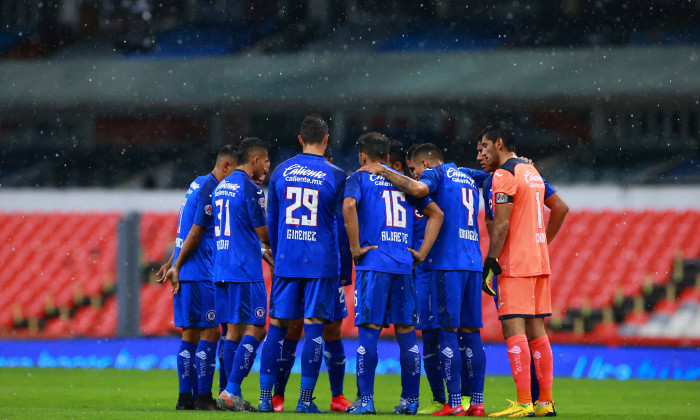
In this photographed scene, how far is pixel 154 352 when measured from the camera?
47.4 feet

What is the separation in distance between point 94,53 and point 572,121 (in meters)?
12.7

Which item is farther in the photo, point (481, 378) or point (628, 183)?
point (628, 183)

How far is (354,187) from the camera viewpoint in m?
7.02

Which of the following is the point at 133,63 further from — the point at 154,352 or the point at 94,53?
the point at 154,352

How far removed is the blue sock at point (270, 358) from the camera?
7074 millimetres

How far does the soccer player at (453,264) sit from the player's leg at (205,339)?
1.64 meters

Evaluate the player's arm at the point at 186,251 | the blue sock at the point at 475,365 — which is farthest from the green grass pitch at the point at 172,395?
the player's arm at the point at 186,251

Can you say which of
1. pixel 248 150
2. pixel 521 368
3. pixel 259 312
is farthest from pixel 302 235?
pixel 521 368

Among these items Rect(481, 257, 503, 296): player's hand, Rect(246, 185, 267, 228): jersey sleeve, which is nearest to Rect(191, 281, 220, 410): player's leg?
Rect(246, 185, 267, 228): jersey sleeve

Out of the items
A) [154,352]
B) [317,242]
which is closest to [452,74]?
[154,352]

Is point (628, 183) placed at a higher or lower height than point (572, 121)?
lower

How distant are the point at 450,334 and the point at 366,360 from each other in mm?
685

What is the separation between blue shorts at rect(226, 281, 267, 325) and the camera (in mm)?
7320

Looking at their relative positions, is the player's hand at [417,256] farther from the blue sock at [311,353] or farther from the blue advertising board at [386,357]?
the blue advertising board at [386,357]
